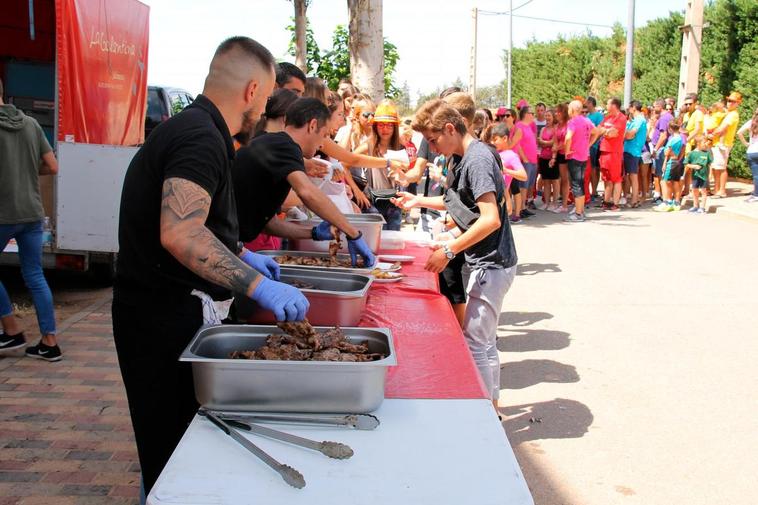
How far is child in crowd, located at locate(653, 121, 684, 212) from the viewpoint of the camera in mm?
12578

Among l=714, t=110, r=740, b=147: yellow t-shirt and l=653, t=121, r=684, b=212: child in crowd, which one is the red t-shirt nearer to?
l=653, t=121, r=684, b=212: child in crowd

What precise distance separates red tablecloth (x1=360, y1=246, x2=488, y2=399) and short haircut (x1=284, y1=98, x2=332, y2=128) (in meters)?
0.89

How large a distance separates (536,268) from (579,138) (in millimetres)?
4553

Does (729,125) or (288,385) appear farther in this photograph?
(729,125)

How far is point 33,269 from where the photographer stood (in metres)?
4.68

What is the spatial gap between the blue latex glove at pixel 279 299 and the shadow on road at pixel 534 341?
3719 millimetres

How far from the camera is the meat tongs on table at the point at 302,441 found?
5.21 ft

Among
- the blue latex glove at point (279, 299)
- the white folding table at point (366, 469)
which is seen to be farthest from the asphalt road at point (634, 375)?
the blue latex glove at point (279, 299)

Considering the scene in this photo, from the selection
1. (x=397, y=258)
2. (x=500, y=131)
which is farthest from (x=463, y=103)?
(x=500, y=131)

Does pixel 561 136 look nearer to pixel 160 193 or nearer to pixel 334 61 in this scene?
pixel 334 61

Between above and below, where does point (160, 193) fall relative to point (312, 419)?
above

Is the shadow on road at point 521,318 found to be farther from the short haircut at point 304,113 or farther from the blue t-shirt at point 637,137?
the blue t-shirt at point 637,137

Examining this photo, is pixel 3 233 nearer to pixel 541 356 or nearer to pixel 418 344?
pixel 418 344

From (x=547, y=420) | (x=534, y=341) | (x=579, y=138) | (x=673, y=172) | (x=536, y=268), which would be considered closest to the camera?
(x=547, y=420)
